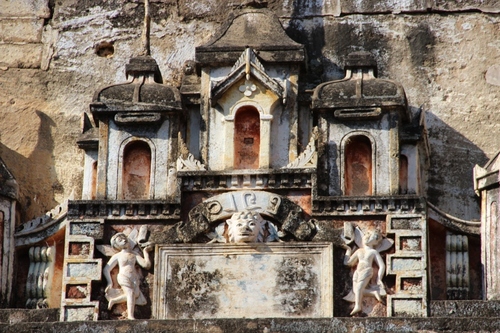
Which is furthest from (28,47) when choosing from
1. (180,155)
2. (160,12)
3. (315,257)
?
(315,257)

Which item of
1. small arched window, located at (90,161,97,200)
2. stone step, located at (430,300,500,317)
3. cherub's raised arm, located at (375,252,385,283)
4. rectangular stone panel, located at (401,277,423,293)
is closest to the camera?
stone step, located at (430,300,500,317)

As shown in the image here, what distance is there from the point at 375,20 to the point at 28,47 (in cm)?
353

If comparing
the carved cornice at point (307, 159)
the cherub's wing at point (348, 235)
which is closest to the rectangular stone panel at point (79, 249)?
the carved cornice at point (307, 159)

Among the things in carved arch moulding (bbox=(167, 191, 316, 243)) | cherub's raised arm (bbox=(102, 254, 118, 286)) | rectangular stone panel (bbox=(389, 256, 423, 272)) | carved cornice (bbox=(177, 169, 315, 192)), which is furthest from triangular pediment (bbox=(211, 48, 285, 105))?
rectangular stone panel (bbox=(389, 256, 423, 272))

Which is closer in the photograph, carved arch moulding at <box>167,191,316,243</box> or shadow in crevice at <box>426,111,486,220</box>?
carved arch moulding at <box>167,191,316,243</box>

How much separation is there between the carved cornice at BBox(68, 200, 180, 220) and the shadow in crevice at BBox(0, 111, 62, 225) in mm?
1096

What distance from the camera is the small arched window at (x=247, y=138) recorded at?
1706cm

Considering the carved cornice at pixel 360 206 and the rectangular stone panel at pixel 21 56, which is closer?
the carved cornice at pixel 360 206

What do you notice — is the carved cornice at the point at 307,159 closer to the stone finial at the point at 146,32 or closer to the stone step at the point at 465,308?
the stone step at the point at 465,308

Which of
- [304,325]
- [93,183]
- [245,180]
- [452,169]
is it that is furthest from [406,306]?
[93,183]

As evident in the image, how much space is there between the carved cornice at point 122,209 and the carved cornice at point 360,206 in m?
1.31

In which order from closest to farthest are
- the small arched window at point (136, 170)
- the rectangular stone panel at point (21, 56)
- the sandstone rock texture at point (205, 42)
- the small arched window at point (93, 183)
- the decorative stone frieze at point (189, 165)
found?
the decorative stone frieze at point (189, 165)
the small arched window at point (136, 170)
the small arched window at point (93, 183)
the sandstone rock texture at point (205, 42)
the rectangular stone panel at point (21, 56)

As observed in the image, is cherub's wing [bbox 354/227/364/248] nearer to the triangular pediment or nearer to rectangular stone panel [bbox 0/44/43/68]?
the triangular pediment

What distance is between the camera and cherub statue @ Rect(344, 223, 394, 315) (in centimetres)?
1623
